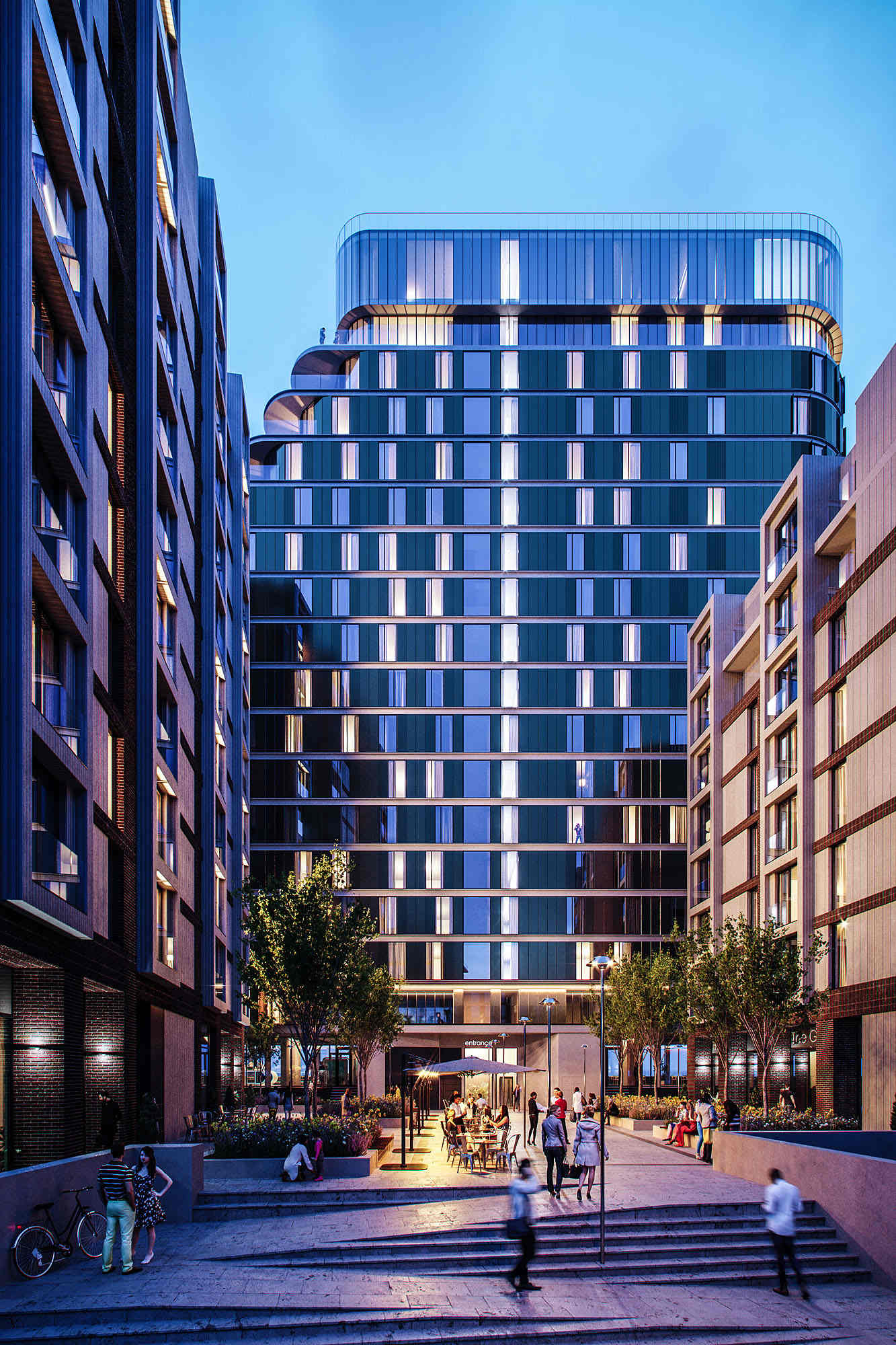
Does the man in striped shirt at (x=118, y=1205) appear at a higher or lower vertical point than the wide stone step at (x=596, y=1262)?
higher

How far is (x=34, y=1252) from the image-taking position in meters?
19.8

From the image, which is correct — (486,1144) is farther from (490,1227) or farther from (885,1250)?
(885,1250)

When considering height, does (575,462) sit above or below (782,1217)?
above

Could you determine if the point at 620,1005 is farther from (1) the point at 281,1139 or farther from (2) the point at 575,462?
(2) the point at 575,462

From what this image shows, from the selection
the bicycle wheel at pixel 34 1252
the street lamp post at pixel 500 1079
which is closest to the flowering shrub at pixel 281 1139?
the bicycle wheel at pixel 34 1252

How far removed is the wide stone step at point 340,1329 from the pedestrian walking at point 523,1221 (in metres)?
0.92

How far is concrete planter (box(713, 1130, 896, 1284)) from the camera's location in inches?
863

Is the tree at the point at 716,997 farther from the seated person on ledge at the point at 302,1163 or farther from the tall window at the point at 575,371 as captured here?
the tall window at the point at 575,371

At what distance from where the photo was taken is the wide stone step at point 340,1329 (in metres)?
17.7

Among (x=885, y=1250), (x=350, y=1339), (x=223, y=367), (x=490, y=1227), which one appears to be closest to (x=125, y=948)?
(x=490, y=1227)

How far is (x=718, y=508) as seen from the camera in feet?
274

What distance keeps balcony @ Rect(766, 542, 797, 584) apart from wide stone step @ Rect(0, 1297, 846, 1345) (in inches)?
1311

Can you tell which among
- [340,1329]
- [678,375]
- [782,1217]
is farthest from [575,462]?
[340,1329]

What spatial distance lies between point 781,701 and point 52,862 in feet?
107
